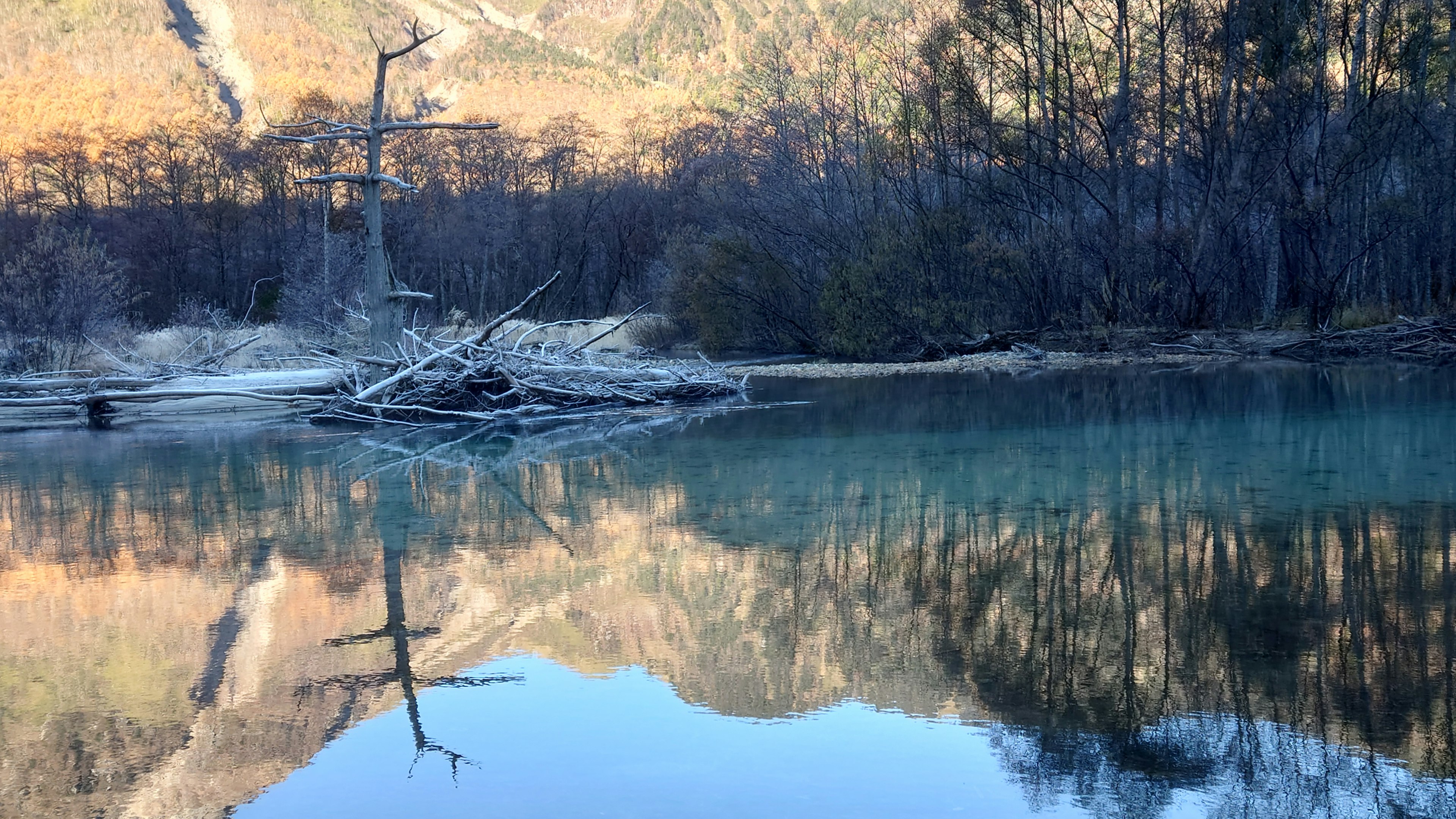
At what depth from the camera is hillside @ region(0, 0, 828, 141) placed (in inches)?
4154

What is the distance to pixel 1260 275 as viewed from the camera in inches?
1118

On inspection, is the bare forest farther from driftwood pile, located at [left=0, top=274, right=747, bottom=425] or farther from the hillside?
the hillside

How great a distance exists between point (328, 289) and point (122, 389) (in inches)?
530

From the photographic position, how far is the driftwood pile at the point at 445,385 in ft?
52.7

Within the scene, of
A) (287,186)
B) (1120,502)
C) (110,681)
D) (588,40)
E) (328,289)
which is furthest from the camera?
(588,40)

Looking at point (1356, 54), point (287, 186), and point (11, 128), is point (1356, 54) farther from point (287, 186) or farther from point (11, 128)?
point (11, 128)

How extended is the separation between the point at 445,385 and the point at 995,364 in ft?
37.5

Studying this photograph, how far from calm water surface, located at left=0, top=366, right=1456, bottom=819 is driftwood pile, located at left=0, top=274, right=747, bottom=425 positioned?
6087mm

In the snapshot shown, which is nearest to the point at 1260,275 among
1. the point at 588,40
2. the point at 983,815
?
the point at 983,815

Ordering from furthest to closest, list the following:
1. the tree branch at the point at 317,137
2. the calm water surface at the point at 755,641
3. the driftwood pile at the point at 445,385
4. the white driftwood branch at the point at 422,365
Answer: the driftwood pile at the point at 445,385, the white driftwood branch at the point at 422,365, the tree branch at the point at 317,137, the calm water surface at the point at 755,641

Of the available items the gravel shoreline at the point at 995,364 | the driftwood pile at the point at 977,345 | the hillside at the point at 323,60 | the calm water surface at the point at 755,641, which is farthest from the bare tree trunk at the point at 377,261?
the hillside at the point at 323,60

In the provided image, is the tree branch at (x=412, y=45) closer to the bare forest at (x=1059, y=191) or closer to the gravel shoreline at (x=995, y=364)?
the bare forest at (x=1059, y=191)

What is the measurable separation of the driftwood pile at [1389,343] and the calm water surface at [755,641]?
486 inches

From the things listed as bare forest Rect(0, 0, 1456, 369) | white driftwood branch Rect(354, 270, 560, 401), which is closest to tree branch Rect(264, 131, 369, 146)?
white driftwood branch Rect(354, 270, 560, 401)
